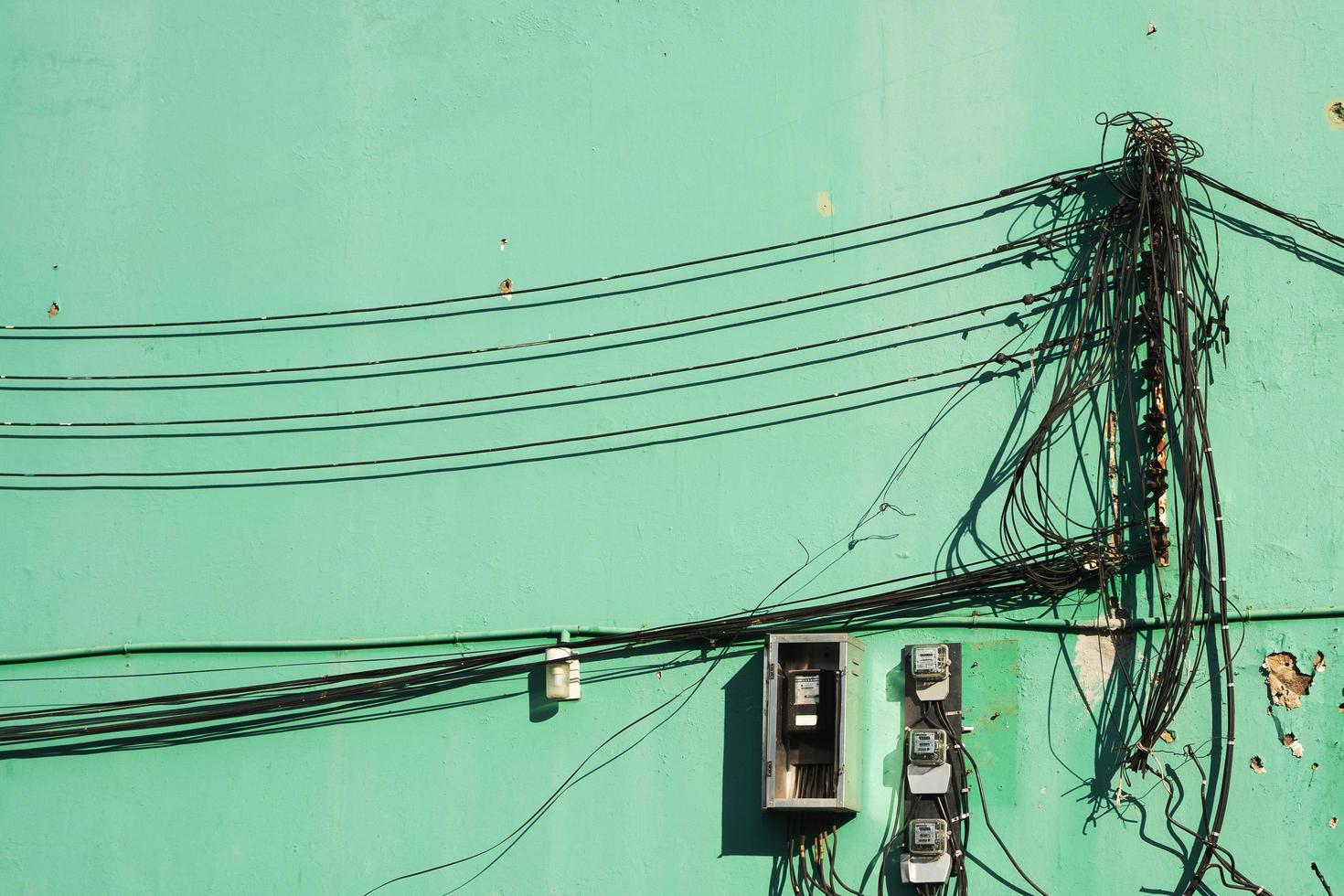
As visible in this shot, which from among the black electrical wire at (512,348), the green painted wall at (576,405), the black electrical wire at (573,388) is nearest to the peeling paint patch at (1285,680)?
the green painted wall at (576,405)

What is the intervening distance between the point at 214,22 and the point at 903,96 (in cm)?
267

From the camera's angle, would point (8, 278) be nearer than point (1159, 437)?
No

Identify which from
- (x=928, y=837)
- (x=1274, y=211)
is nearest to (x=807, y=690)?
(x=928, y=837)

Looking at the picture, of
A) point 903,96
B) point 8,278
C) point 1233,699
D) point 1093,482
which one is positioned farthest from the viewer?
point 8,278

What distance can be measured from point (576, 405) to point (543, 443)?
18 centimetres

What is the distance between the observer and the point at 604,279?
6184 millimetres

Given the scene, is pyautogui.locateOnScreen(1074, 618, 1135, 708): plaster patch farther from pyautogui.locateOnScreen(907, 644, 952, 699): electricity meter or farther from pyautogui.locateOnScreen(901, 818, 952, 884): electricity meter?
pyautogui.locateOnScreen(901, 818, 952, 884): electricity meter

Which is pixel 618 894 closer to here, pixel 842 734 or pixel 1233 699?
pixel 842 734

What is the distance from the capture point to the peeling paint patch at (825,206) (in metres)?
6.08

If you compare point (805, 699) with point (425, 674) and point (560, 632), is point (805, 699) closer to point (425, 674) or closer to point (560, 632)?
point (560, 632)

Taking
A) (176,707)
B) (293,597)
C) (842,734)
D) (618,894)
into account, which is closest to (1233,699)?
(842,734)

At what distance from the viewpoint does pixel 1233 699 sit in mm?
5367

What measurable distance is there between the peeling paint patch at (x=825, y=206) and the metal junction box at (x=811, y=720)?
1.52 m

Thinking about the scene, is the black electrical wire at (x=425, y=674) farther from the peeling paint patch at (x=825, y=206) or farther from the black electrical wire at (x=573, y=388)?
the peeling paint patch at (x=825, y=206)
